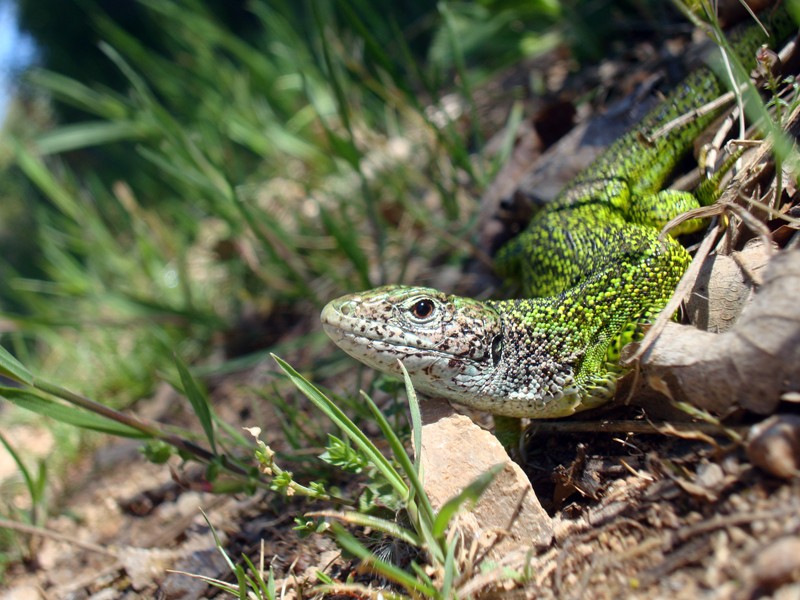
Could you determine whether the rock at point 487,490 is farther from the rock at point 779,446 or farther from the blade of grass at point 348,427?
the rock at point 779,446

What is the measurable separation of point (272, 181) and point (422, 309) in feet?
13.8

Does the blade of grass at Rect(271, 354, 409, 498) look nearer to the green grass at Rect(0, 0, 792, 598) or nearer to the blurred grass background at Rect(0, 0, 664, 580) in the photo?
the green grass at Rect(0, 0, 792, 598)

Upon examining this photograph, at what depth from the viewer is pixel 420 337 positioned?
2500mm

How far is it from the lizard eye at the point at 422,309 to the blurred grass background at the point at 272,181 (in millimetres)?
1379

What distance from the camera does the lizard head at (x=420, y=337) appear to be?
8.14 feet

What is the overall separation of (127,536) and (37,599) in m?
0.49

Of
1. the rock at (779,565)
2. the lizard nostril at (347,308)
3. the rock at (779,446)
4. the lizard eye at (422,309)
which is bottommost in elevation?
the rock at (779,565)

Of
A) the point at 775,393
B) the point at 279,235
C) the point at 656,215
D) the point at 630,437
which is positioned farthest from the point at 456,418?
the point at 279,235

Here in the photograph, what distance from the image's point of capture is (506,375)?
253 cm

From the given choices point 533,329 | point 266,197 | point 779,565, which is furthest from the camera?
point 266,197

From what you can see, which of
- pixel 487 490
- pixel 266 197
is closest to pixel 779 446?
pixel 487 490

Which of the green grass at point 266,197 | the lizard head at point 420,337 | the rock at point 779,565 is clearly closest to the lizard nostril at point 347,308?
the lizard head at point 420,337

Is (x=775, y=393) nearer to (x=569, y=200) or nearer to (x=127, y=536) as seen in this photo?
(x=569, y=200)

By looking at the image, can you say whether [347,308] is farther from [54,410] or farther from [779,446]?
[779,446]
